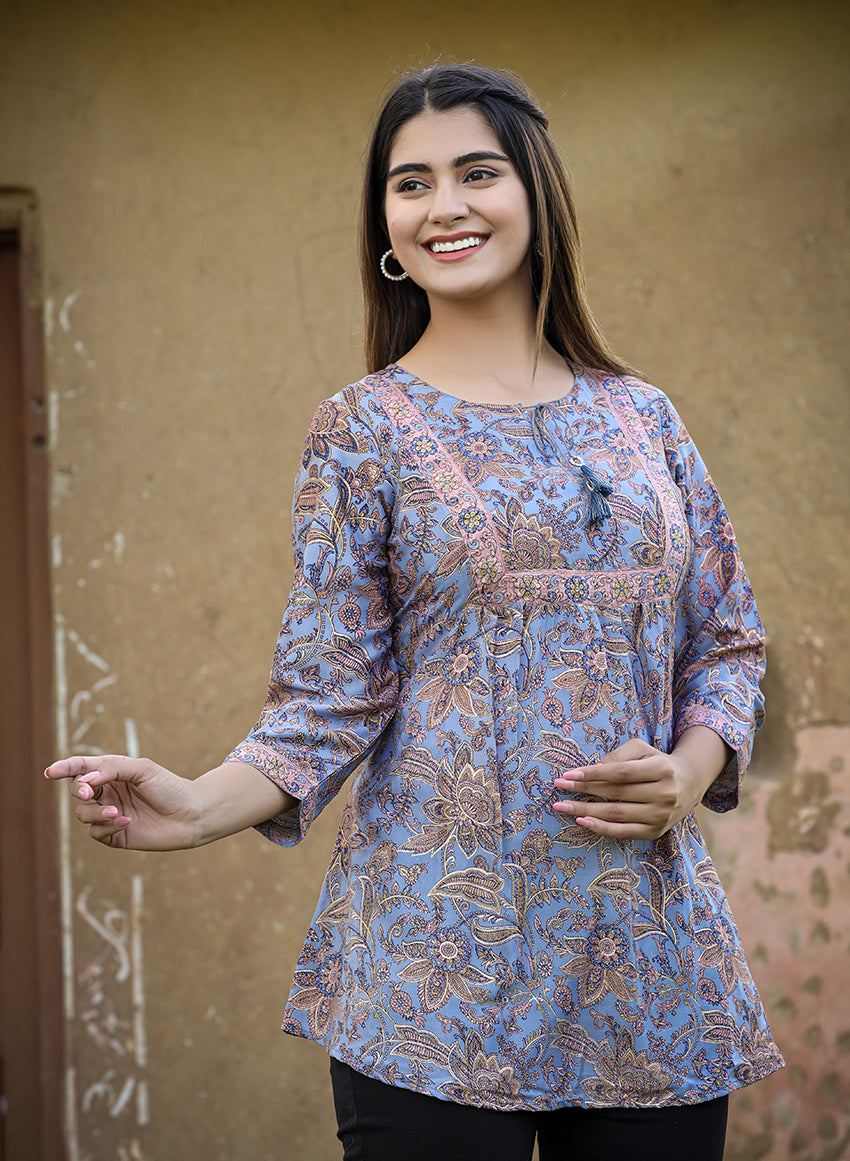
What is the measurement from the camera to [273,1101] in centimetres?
313

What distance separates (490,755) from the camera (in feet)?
5.06

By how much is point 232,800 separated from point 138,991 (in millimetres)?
1841

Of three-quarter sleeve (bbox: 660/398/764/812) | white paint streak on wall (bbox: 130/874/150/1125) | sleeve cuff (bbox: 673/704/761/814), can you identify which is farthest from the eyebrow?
white paint streak on wall (bbox: 130/874/150/1125)

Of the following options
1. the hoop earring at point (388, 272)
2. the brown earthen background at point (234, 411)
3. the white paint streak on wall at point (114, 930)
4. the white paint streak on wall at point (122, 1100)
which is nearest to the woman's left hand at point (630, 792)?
the hoop earring at point (388, 272)

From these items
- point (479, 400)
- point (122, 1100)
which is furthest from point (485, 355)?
point (122, 1100)

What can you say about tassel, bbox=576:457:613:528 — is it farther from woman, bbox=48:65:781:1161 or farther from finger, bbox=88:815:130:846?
finger, bbox=88:815:130:846

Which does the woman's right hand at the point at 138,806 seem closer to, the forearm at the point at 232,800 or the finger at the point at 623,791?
the forearm at the point at 232,800

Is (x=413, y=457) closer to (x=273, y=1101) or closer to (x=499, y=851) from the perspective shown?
(x=499, y=851)

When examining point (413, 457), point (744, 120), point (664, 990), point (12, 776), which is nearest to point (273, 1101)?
point (12, 776)

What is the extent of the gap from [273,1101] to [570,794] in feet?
6.38

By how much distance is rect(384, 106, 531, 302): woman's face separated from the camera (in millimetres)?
1688

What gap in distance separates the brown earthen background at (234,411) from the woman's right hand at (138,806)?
165 centimetres

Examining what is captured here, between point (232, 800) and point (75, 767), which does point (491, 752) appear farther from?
point (75, 767)

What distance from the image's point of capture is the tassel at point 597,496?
62.6 inches
